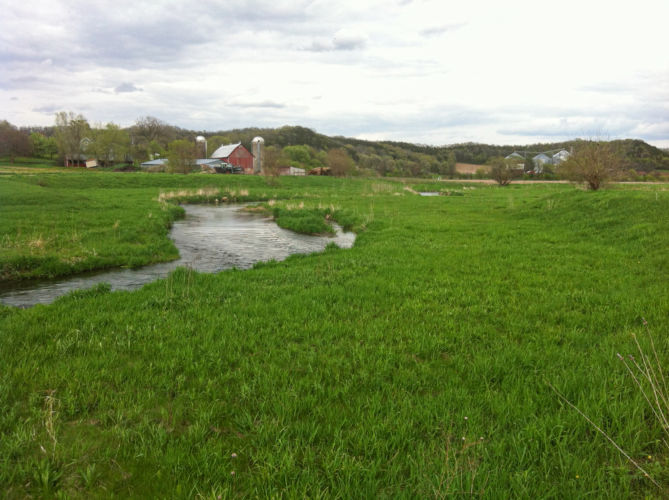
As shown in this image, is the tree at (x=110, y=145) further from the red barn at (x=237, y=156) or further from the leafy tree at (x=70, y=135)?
the red barn at (x=237, y=156)

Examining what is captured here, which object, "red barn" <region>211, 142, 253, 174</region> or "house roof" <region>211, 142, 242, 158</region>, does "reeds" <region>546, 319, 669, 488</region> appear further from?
"house roof" <region>211, 142, 242, 158</region>

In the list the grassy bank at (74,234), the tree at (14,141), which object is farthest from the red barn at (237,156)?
the grassy bank at (74,234)

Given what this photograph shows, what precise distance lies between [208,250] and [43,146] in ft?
329

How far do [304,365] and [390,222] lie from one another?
16.1 metres

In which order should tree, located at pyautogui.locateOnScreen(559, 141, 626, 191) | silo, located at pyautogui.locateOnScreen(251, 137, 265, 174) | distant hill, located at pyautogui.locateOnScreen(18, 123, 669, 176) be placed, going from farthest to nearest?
distant hill, located at pyautogui.locateOnScreen(18, 123, 669, 176)
silo, located at pyautogui.locateOnScreen(251, 137, 265, 174)
tree, located at pyautogui.locateOnScreen(559, 141, 626, 191)

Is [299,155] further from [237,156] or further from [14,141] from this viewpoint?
[14,141]

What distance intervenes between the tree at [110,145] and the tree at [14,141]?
13339mm

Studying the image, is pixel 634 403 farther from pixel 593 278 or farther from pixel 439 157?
pixel 439 157

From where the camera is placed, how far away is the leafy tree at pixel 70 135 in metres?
76.8

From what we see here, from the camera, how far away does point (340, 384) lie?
183 inches

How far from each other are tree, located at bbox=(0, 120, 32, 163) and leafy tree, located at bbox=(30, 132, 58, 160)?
12.7 ft

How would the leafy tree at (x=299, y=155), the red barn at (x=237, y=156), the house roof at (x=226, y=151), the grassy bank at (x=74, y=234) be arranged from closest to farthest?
the grassy bank at (x=74, y=234) → the red barn at (x=237, y=156) → the house roof at (x=226, y=151) → the leafy tree at (x=299, y=155)

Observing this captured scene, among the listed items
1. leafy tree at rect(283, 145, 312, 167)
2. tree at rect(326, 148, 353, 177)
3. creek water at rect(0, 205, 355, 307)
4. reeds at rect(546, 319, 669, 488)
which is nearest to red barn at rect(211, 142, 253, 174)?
leafy tree at rect(283, 145, 312, 167)

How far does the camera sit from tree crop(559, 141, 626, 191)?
24.5m
